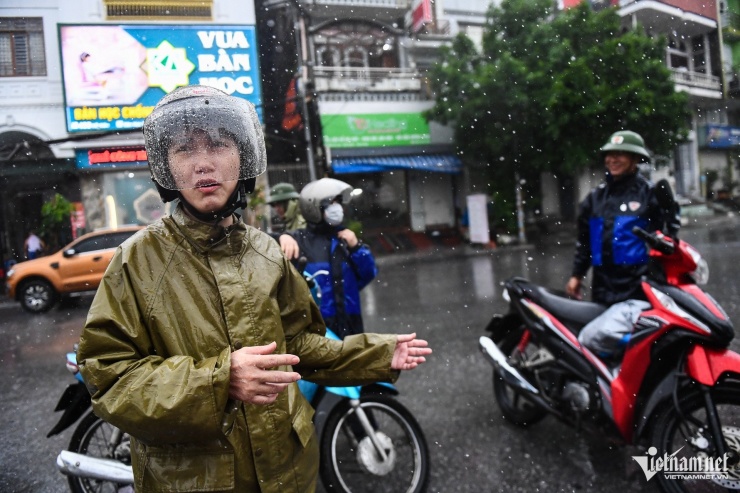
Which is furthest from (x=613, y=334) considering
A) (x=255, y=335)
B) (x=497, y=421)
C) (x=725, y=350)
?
(x=255, y=335)

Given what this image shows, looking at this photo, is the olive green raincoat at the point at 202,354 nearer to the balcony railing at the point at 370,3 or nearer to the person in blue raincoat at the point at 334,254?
the person in blue raincoat at the point at 334,254

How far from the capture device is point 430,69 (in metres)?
16.0

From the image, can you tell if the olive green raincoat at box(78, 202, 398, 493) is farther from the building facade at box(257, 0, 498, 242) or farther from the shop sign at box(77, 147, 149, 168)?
the building facade at box(257, 0, 498, 242)

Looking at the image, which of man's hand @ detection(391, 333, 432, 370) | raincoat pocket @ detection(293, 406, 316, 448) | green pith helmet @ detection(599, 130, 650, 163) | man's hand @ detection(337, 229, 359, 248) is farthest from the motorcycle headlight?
raincoat pocket @ detection(293, 406, 316, 448)

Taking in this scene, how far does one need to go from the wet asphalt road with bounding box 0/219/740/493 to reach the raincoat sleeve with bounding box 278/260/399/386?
55.5 inches

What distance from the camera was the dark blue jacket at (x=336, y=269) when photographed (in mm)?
2926

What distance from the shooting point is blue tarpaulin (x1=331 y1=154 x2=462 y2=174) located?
15.2 m

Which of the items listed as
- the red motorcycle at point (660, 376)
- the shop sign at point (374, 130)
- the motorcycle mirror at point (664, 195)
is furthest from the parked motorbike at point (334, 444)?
the shop sign at point (374, 130)

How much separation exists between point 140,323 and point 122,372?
0.43ft

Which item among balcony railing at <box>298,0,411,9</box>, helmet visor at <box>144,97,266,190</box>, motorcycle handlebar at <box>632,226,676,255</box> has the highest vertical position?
balcony railing at <box>298,0,411,9</box>

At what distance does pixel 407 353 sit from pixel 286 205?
3607 millimetres

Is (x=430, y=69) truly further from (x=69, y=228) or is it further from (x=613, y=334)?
(x=613, y=334)

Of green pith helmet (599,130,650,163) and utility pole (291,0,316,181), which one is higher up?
utility pole (291,0,316,181)

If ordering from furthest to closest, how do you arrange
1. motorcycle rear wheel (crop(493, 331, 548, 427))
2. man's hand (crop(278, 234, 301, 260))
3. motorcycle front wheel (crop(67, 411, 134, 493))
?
motorcycle rear wheel (crop(493, 331, 548, 427))
man's hand (crop(278, 234, 301, 260))
motorcycle front wheel (crop(67, 411, 134, 493))
